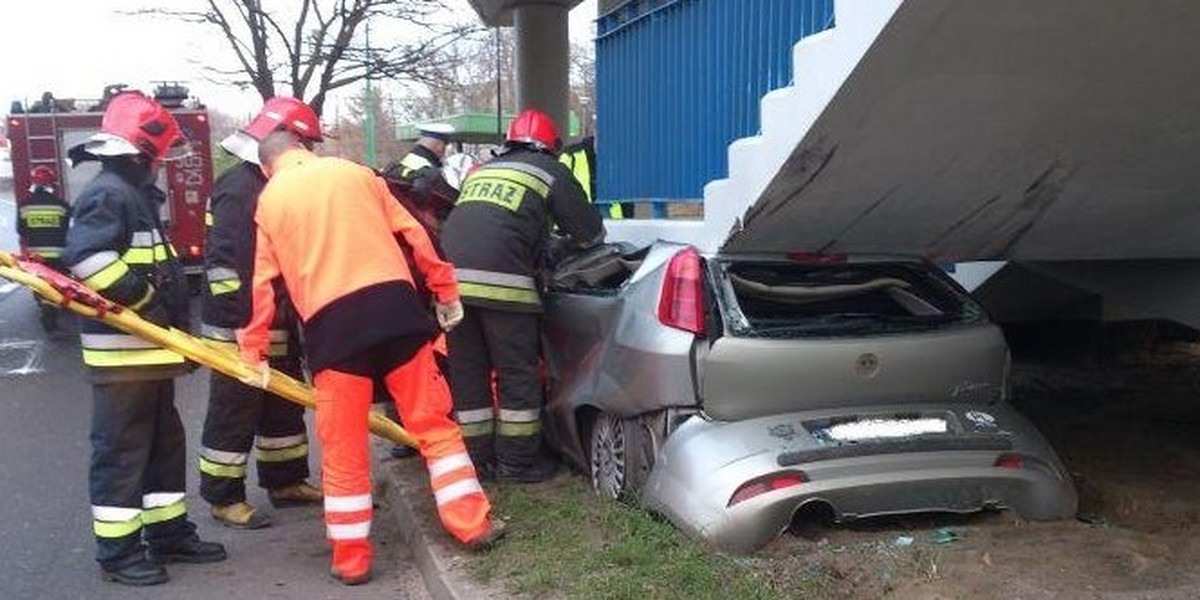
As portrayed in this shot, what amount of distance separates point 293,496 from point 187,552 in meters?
0.97

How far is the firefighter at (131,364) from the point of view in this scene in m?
4.77

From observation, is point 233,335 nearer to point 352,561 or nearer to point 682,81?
point 352,561

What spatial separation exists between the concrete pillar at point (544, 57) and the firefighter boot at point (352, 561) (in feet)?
42.2

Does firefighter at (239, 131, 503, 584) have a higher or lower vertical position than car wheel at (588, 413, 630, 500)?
higher

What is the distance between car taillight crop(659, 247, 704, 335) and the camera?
4.73 metres

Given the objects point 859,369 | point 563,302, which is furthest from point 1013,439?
point 563,302

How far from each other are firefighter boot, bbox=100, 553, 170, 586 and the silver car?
194 cm

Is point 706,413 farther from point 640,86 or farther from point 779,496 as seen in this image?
point 640,86

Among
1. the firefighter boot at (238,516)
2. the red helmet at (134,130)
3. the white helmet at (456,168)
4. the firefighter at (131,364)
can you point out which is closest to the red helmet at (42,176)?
the white helmet at (456,168)

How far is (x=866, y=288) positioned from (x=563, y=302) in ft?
5.08

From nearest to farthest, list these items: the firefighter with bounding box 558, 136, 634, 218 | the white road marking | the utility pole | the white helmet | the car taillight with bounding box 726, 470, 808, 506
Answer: the car taillight with bounding box 726, 470, 808, 506, the white helmet, the firefighter with bounding box 558, 136, 634, 218, the white road marking, the utility pole

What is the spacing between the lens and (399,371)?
4730mm

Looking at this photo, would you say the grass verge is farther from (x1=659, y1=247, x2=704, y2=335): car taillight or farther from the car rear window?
the car rear window

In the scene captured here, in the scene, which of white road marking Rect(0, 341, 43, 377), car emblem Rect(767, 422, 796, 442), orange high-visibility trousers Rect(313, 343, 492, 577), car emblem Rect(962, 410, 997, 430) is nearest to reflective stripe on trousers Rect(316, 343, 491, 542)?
orange high-visibility trousers Rect(313, 343, 492, 577)
